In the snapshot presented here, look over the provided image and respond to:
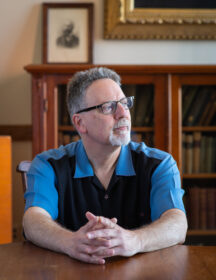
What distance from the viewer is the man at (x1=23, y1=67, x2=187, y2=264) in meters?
1.51

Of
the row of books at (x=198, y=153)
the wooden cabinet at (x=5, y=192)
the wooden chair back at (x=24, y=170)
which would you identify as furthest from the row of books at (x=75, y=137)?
the wooden chair back at (x=24, y=170)

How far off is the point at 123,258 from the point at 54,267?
0.64 feet

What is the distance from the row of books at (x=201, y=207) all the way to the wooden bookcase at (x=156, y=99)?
0.16 ft

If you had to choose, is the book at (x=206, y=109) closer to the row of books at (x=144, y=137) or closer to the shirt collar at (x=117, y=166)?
the row of books at (x=144, y=137)

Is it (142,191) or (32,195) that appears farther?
(142,191)

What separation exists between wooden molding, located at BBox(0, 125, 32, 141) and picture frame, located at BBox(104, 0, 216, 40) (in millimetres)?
958

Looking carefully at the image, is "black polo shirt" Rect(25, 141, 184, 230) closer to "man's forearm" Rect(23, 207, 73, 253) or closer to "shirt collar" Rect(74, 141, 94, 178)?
"shirt collar" Rect(74, 141, 94, 178)

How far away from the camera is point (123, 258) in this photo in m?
1.13

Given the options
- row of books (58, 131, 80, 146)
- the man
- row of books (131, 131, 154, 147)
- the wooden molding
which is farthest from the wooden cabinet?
the man

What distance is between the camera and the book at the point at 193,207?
2.80 meters

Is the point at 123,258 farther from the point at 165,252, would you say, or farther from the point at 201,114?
the point at 201,114

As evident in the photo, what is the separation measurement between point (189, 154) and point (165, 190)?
1.35m

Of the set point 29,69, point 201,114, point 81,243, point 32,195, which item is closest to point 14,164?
point 29,69

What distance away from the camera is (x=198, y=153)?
112 inches
